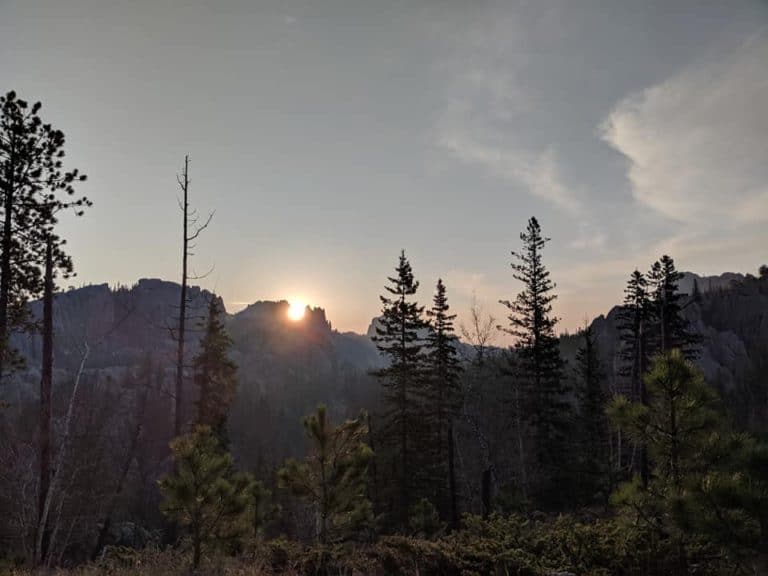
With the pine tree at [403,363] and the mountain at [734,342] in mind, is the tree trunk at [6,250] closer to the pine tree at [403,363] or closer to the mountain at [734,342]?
the pine tree at [403,363]

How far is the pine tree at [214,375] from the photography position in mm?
25719

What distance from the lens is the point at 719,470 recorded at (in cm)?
715

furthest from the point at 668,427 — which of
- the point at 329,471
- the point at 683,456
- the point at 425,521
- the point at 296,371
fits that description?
the point at 296,371

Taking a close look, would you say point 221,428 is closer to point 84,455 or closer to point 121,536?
point 84,455

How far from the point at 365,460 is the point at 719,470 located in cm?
780

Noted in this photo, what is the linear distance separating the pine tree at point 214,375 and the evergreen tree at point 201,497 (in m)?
16.0

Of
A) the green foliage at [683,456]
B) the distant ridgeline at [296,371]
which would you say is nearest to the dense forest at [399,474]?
the green foliage at [683,456]

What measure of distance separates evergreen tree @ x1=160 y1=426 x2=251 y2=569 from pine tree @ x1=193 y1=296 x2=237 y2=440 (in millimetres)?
15963

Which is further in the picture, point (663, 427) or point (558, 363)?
point (558, 363)

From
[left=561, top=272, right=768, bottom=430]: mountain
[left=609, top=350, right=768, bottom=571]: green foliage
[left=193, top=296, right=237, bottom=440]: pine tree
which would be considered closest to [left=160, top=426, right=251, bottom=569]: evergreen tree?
[left=609, top=350, right=768, bottom=571]: green foliage

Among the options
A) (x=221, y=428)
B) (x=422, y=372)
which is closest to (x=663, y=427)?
(x=422, y=372)

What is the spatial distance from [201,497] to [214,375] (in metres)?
17.8

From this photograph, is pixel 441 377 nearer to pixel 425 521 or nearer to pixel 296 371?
pixel 425 521

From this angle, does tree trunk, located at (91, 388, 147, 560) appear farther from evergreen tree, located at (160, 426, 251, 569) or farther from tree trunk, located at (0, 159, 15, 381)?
evergreen tree, located at (160, 426, 251, 569)
